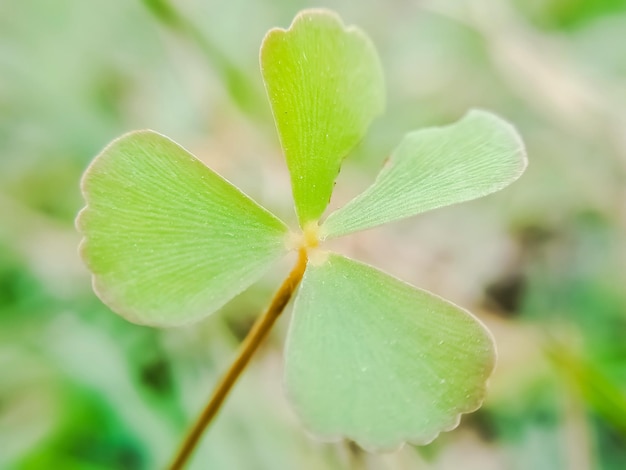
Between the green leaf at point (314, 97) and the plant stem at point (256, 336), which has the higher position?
the green leaf at point (314, 97)

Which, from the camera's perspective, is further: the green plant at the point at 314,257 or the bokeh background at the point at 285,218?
the bokeh background at the point at 285,218

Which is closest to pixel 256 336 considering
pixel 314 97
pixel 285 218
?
pixel 314 97

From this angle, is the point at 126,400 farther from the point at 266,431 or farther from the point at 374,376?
the point at 374,376

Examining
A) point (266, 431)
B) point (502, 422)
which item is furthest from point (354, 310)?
point (502, 422)

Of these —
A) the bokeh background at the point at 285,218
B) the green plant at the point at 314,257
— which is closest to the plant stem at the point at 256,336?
the green plant at the point at 314,257

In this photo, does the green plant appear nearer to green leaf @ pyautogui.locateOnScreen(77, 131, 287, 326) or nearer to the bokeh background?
green leaf @ pyautogui.locateOnScreen(77, 131, 287, 326)

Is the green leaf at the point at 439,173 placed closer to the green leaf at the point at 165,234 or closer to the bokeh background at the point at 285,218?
the green leaf at the point at 165,234
